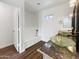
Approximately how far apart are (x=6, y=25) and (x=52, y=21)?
2.68 meters

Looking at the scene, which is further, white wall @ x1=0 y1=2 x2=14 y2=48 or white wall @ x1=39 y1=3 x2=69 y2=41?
white wall @ x1=39 y1=3 x2=69 y2=41

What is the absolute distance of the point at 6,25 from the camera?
473 cm

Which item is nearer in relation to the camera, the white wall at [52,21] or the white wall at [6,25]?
the white wall at [6,25]

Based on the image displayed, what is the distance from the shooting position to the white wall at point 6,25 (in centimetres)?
445

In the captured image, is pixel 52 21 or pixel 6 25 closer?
pixel 6 25

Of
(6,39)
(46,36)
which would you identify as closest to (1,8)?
(6,39)

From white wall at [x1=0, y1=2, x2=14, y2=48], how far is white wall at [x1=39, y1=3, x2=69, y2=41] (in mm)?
2244

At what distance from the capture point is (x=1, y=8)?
4398 mm

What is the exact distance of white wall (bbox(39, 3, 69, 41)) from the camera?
4.56 metres

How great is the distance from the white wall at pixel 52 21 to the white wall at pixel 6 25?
2244 mm

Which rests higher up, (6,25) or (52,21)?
(52,21)

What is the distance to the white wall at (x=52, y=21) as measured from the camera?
456 cm

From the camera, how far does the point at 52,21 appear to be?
5.44 meters

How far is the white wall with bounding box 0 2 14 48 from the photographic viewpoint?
14.6 ft
